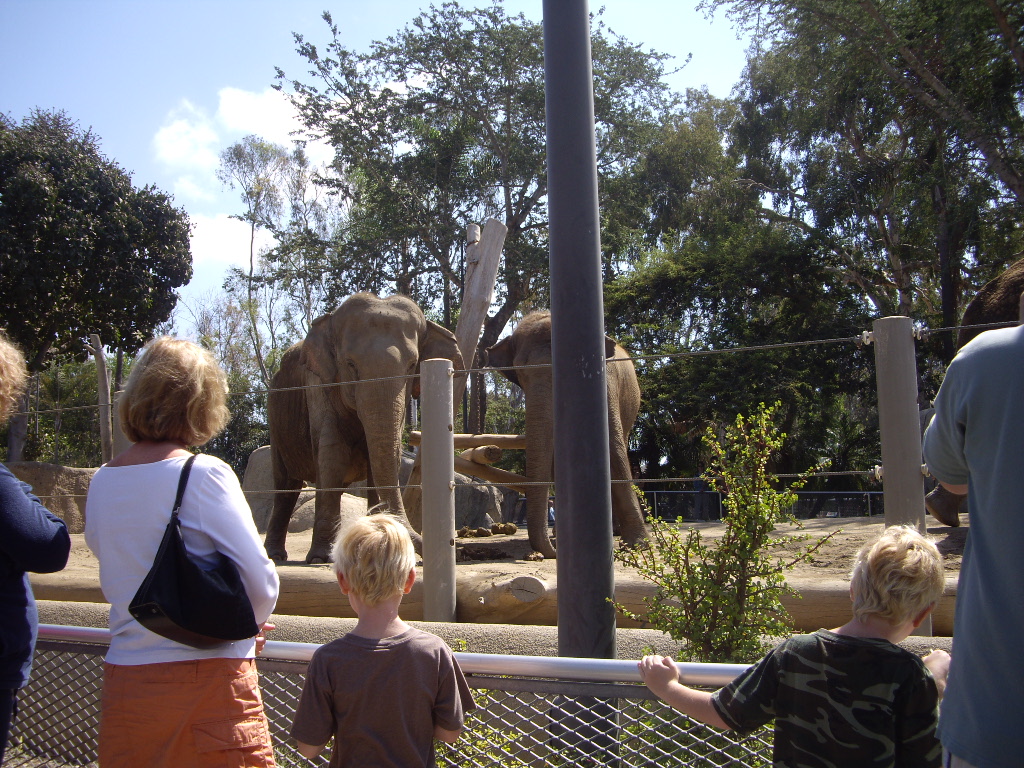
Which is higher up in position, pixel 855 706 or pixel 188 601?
pixel 188 601

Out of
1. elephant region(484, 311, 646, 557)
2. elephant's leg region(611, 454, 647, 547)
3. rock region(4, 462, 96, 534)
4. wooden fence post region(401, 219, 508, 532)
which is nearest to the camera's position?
elephant region(484, 311, 646, 557)

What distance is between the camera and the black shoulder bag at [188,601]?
1.98 meters

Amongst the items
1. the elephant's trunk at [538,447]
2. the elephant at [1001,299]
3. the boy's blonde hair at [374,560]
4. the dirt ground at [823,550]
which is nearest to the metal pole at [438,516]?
the dirt ground at [823,550]

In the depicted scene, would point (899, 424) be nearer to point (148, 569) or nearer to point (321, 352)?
point (148, 569)

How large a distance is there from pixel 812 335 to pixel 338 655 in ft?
63.9

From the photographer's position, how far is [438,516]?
447cm

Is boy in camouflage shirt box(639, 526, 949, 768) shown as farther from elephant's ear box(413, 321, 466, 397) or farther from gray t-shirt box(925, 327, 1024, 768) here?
elephant's ear box(413, 321, 466, 397)

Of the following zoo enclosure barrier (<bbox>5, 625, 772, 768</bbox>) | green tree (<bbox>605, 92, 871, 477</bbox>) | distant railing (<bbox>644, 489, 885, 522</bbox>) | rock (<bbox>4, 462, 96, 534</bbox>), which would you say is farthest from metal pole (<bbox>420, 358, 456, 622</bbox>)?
green tree (<bbox>605, 92, 871, 477</bbox>)

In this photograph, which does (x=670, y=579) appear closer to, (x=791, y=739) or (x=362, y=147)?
(x=791, y=739)

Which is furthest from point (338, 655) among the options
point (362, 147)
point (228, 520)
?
point (362, 147)

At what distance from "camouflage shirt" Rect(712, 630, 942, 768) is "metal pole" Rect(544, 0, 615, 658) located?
1003 millimetres

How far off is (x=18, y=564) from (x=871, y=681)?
2.01 metres

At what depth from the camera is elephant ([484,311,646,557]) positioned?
792cm

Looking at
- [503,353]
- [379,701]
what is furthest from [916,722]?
[503,353]
